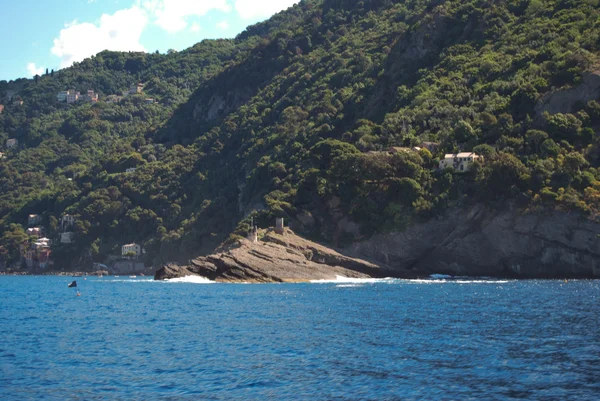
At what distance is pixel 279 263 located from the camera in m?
91.9

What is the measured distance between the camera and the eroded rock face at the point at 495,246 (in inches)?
3428

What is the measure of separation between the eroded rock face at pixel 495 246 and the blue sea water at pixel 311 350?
2962 centimetres

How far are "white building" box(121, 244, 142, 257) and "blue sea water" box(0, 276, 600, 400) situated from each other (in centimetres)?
9445

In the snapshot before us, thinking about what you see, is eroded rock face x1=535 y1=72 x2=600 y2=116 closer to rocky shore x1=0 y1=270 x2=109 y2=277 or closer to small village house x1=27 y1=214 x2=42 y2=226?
rocky shore x1=0 y1=270 x2=109 y2=277

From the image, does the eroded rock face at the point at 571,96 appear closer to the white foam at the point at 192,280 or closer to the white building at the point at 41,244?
the white foam at the point at 192,280

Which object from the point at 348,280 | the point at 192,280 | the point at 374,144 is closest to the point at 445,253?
the point at 348,280

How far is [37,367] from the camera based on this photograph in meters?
30.7

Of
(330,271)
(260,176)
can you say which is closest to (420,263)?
(330,271)

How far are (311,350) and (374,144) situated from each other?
86.6 meters

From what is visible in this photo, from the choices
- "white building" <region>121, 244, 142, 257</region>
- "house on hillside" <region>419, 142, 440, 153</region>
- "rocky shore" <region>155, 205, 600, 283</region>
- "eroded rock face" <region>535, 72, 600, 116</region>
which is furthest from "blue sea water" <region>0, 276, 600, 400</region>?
"white building" <region>121, 244, 142, 257</region>

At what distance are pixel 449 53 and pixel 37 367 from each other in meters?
120

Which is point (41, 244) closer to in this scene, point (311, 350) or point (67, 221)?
point (67, 221)

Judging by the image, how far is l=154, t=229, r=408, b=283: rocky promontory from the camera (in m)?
90.2

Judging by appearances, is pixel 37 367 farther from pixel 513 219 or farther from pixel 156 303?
pixel 513 219
